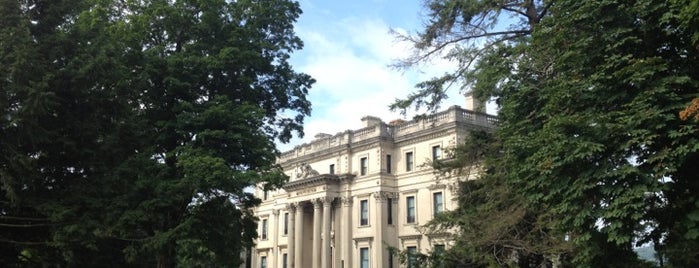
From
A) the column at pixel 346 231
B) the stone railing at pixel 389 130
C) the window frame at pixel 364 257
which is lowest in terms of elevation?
the window frame at pixel 364 257

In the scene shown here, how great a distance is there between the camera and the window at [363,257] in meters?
45.8

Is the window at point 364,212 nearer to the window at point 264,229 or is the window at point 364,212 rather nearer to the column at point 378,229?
the column at point 378,229

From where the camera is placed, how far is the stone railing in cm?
4047

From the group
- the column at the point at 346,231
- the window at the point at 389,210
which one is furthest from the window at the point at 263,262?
the window at the point at 389,210

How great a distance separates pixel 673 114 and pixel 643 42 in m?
1.95

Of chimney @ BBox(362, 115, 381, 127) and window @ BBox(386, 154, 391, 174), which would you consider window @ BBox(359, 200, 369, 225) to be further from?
chimney @ BBox(362, 115, 381, 127)

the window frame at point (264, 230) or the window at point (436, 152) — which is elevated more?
the window at point (436, 152)

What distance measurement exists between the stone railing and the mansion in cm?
7

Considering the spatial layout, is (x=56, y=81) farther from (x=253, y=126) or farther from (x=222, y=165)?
(x=253, y=126)

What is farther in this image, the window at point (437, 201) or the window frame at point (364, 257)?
the window frame at point (364, 257)

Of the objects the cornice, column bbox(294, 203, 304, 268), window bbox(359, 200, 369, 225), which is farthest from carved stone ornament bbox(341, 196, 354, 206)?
column bbox(294, 203, 304, 268)

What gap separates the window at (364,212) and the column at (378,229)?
1250mm

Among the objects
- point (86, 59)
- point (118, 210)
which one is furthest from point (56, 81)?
point (118, 210)

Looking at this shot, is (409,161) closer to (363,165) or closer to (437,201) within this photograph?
(437,201)
